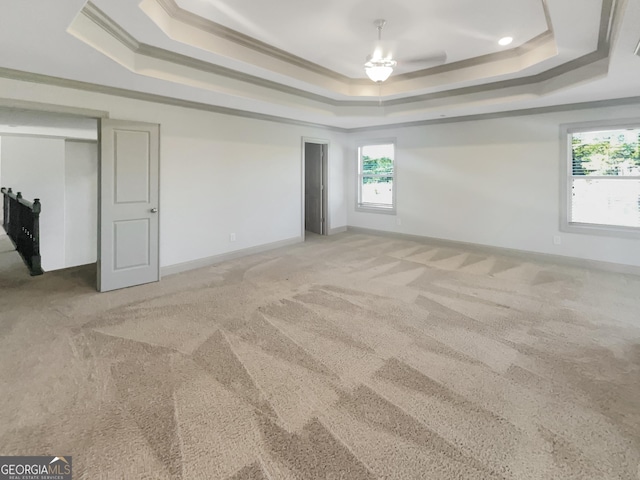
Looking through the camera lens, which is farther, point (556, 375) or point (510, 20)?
point (510, 20)

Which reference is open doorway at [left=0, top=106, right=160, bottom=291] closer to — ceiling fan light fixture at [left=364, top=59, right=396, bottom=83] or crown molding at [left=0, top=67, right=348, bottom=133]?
crown molding at [left=0, top=67, right=348, bottom=133]

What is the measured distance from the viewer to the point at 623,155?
15.7ft

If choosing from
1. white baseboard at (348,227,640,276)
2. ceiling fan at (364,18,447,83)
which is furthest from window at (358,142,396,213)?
ceiling fan at (364,18,447,83)

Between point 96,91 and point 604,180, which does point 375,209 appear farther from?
point 96,91

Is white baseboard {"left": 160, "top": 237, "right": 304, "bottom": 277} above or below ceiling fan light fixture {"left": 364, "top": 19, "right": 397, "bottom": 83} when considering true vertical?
below

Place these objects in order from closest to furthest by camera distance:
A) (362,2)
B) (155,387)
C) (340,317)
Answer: (155,387) → (362,2) → (340,317)

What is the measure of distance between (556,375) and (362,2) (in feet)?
11.6

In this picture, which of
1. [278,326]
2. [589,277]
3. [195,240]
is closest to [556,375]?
[278,326]

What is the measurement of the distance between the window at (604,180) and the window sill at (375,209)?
3.25 meters

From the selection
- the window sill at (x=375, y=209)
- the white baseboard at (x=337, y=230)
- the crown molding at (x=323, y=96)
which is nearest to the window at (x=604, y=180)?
the crown molding at (x=323, y=96)

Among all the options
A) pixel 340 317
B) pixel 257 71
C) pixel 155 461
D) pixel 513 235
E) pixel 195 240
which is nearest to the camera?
pixel 155 461

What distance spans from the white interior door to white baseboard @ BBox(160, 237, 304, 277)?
11.4 inches

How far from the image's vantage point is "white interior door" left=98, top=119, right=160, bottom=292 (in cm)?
407

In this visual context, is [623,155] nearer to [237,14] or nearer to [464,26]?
[464,26]
